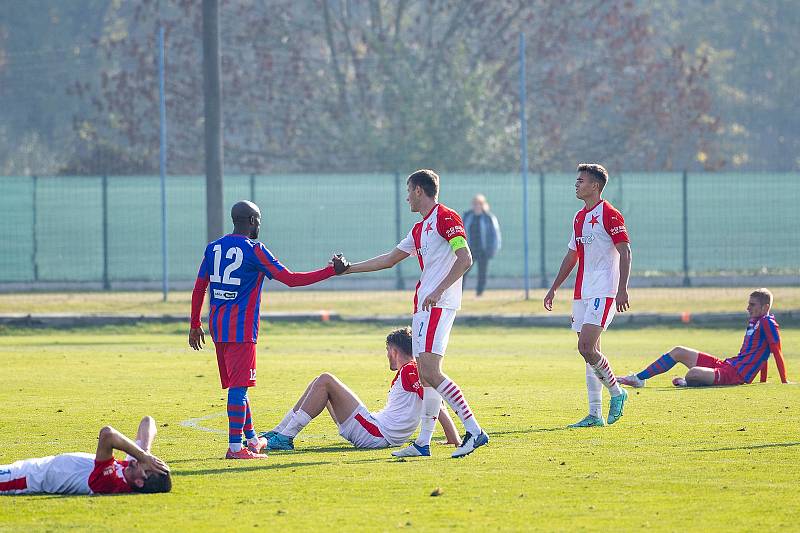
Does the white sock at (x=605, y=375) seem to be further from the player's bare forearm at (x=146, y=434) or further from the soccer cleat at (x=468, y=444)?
the player's bare forearm at (x=146, y=434)

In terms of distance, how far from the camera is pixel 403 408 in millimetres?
10930

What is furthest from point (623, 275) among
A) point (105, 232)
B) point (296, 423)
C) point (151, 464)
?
point (105, 232)

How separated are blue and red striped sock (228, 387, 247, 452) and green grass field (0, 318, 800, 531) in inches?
7.2

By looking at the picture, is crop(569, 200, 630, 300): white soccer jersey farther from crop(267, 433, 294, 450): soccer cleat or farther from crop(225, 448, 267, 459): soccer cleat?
crop(225, 448, 267, 459): soccer cleat

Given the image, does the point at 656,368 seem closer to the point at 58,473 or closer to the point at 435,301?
the point at 435,301

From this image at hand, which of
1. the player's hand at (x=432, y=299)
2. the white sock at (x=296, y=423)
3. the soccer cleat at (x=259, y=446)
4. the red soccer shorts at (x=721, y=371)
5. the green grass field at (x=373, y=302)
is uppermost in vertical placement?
the player's hand at (x=432, y=299)

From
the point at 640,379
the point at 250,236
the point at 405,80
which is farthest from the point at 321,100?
the point at 250,236

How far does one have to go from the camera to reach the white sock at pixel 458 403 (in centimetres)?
1033

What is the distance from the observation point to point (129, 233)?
1271 inches

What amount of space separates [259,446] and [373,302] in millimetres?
18205

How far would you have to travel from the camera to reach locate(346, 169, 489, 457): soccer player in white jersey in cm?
1034

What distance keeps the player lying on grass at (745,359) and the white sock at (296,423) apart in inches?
203

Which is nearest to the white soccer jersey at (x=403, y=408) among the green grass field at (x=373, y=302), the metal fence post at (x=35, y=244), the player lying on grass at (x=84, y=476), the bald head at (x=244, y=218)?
the bald head at (x=244, y=218)

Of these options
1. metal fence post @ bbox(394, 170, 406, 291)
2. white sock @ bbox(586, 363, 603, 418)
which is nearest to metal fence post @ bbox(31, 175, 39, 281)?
metal fence post @ bbox(394, 170, 406, 291)
